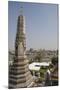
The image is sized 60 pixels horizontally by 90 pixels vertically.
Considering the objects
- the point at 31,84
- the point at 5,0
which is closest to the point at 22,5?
the point at 5,0

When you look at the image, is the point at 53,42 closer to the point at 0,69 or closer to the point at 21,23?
the point at 21,23

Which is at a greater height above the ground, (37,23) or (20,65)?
(37,23)

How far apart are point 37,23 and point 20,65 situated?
0.48m

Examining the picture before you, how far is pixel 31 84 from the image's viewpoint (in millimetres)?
2080

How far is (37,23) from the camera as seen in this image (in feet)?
6.98

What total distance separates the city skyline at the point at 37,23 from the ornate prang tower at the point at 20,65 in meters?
0.04

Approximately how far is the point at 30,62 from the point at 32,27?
365 millimetres

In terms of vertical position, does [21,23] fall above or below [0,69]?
above

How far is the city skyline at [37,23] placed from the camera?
6.73ft

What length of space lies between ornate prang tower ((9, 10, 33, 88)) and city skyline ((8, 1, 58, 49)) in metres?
0.04

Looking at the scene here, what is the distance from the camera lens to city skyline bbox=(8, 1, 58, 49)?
2.05m

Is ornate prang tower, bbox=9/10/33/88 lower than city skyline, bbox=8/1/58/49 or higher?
lower

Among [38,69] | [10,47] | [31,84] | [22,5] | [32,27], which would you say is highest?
[22,5]

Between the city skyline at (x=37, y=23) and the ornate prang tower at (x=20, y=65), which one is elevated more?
the city skyline at (x=37, y=23)
